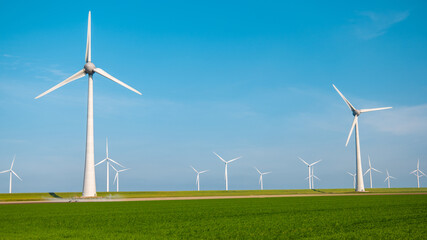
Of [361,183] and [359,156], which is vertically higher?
[359,156]

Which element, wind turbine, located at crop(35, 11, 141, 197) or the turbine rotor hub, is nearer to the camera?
wind turbine, located at crop(35, 11, 141, 197)

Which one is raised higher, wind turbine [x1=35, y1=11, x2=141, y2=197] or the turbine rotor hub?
the turbine rotor hub

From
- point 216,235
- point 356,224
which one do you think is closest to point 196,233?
point 216,235

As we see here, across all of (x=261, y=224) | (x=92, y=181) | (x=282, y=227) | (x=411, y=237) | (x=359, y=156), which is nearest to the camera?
(x=411, y=237)

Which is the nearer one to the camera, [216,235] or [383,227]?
[216,235]

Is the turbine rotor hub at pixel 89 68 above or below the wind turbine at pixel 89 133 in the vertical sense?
above

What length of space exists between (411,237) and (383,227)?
3520mm

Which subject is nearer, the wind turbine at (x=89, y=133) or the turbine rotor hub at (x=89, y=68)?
the wind turbine at (x=89, y=133)

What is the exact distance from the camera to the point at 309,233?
1730 cm

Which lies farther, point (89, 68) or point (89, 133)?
point (89, 68)

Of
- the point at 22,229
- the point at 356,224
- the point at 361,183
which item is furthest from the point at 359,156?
the point at 22,229

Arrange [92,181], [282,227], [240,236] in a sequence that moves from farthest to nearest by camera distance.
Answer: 1. [92,181]
2. [282,227]
3. [240,236]

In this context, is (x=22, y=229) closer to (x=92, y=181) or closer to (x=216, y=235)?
(x=216, y=235)

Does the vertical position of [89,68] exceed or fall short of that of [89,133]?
it exceeds it
